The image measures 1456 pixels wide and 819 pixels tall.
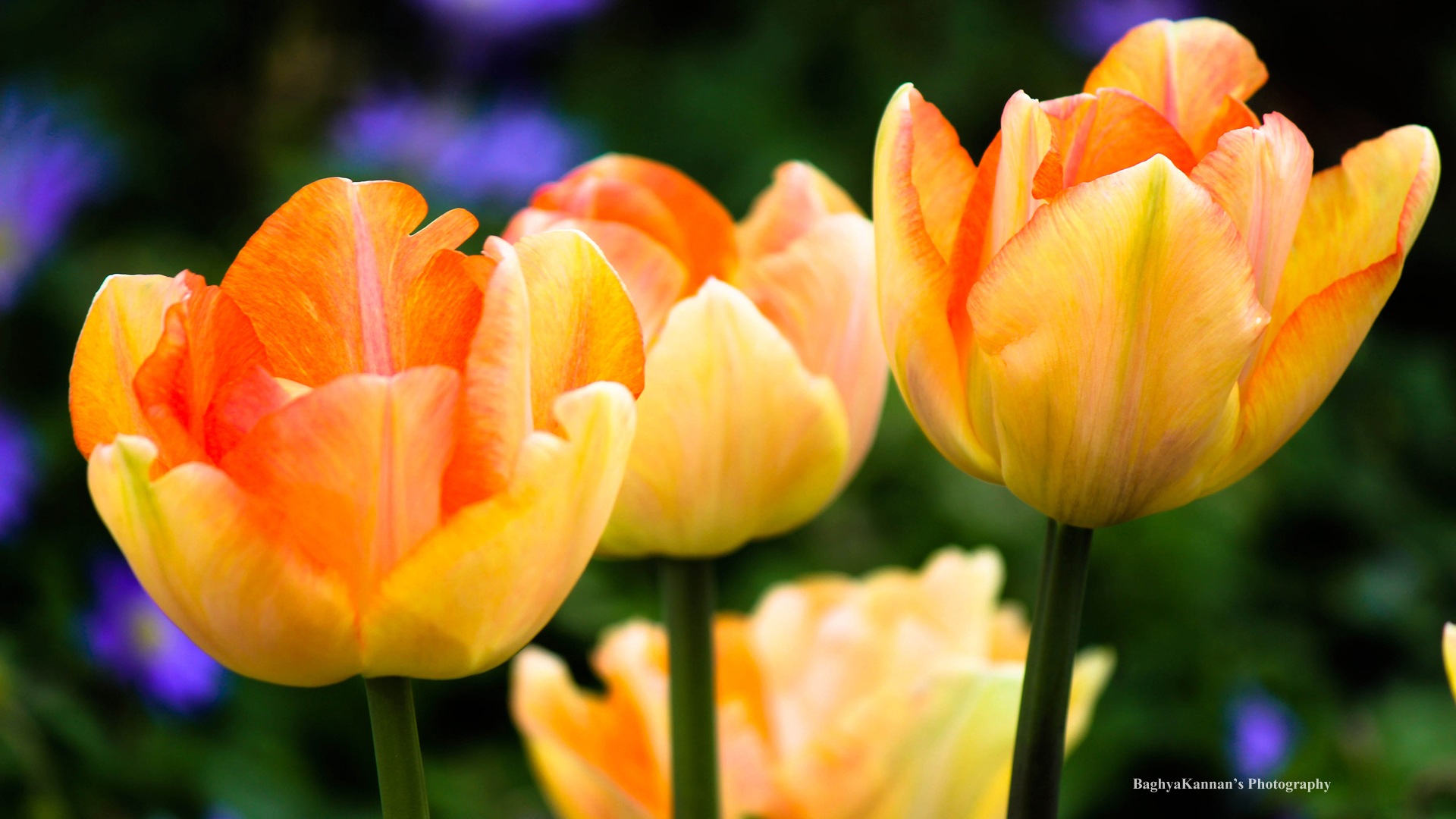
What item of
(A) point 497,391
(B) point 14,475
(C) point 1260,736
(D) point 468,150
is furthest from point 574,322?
(D) point 468,150

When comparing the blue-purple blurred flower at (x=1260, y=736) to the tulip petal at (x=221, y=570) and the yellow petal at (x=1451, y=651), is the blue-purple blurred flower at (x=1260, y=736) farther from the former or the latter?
the tulip petal at (x=221, y=570)

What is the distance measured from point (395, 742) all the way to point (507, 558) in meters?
0.05

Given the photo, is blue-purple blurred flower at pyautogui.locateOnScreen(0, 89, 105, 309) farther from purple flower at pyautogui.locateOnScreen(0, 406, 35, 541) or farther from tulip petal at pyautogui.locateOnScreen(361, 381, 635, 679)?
tulip petal at pyautogui.locateOnScreen(361, 381, 635, 679)

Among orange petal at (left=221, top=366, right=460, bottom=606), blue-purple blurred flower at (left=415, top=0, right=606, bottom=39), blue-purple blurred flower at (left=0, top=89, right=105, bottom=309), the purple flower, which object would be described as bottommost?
orange petal at (left=221, top=366, right=460, bottom=606)

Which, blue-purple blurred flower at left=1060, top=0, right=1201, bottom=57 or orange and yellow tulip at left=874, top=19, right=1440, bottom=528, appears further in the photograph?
blue-purple blurred flower at left=1060, top=0, right=1201, bottom=57

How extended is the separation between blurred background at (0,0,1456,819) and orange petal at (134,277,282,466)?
0.37 meters

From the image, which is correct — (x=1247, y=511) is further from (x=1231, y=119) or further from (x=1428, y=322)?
(x=1231, y=119)

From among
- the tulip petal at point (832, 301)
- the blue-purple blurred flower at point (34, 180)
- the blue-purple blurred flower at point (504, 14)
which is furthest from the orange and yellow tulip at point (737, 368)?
the blue-purple blurred flower at point (504, 14)

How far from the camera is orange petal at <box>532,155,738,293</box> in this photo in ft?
1.09

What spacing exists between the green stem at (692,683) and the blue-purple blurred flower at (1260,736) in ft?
1.39

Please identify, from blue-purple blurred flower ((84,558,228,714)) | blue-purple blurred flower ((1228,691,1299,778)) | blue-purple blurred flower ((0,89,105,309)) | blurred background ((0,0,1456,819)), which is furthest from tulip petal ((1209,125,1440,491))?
blue-purple blurred flower ((0,89,105,309))

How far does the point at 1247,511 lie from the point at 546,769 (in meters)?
0.78

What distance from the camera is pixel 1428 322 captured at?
1390 millimetres

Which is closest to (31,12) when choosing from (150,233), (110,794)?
(150,233)
